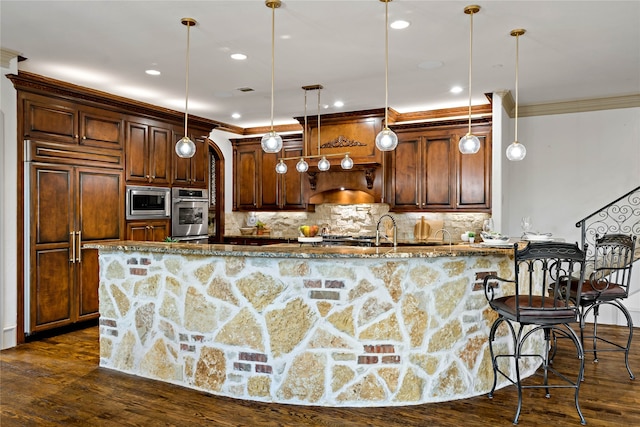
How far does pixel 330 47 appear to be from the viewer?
14.0 ft

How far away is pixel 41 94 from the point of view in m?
4.84

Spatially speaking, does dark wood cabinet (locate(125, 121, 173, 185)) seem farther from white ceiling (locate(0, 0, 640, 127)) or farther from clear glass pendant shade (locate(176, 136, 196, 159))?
clear glass pendant shade (locate(176, 136, 196, 159))

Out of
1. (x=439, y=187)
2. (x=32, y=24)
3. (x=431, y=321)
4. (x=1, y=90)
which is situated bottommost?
(x=431, y=321)

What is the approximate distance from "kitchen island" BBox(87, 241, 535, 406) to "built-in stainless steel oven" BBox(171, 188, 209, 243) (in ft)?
9.48

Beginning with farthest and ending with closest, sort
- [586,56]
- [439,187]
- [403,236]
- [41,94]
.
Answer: [403,236] < [439,187] < [41,94] < [586,56]

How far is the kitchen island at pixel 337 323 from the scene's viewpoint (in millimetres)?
Answer: 3203

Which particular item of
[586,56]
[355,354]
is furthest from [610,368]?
[586,56]

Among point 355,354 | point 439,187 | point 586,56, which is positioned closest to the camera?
point 355,354

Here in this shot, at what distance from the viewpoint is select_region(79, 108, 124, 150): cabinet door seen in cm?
528

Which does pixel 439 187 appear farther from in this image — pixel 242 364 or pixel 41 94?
pixel 41 94

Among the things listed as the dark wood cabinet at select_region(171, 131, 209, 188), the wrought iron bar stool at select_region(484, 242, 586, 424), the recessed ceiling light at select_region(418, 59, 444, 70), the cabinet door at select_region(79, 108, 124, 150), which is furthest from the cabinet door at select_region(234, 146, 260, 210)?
the wrought iron bar stool at select_region(484, 242, 586, 424)

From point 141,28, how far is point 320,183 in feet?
13.8

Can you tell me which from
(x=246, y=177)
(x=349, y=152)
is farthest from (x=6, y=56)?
(x=246, y=177)

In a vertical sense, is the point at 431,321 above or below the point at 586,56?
below
